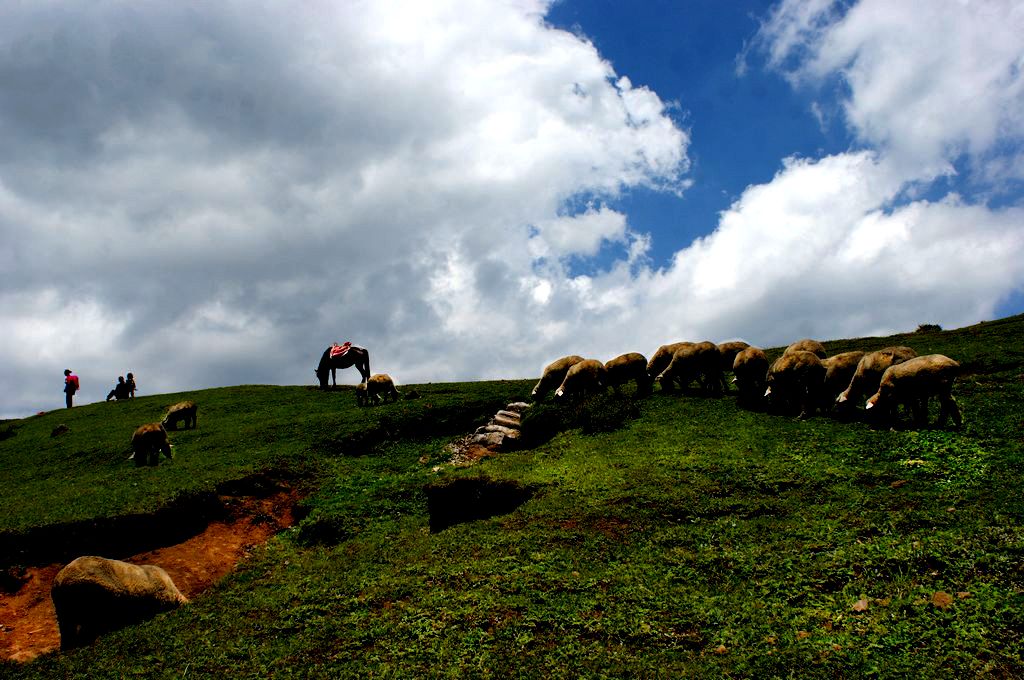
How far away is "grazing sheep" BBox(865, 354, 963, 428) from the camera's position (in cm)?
1692

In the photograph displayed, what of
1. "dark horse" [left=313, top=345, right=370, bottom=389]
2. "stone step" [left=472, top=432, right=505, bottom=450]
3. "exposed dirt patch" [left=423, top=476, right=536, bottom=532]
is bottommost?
"exposed dirt patch" [left=423, top=476, right=536, bottom=532]

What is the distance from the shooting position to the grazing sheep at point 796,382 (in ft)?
68.1

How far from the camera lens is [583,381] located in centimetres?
2677

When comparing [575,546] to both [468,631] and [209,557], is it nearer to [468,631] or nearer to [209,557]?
[468,631]

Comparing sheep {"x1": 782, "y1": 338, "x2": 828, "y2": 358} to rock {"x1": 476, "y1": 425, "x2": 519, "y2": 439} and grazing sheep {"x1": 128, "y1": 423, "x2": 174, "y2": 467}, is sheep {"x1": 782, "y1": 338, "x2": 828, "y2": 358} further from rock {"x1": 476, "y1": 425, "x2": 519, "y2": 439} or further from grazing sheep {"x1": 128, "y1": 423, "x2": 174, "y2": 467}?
grazing sheep {"x1": 128, "y1": 423, "x2": 174, "y2": 467}

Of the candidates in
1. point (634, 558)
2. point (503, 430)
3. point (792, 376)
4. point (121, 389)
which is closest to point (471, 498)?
point (634, 558)

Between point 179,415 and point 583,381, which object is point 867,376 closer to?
point 583,381

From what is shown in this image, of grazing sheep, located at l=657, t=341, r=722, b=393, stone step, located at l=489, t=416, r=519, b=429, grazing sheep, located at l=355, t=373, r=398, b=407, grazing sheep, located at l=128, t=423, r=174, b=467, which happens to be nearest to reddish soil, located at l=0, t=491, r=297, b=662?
grazing sheep, located at l=128, t=423, r=174, b=467

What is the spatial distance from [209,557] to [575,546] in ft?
34.6

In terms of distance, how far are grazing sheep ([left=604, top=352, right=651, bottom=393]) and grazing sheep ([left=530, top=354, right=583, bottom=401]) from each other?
2.06m

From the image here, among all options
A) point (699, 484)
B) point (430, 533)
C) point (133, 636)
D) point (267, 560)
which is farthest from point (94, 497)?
point (699, 484)

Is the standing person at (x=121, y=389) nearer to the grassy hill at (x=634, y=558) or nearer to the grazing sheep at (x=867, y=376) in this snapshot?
the grassy hill at (x=634, y=558)

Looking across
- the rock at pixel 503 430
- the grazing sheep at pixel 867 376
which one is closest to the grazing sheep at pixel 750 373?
the grazing sheep at pixel 867 376

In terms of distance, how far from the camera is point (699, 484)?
50.8 feet
